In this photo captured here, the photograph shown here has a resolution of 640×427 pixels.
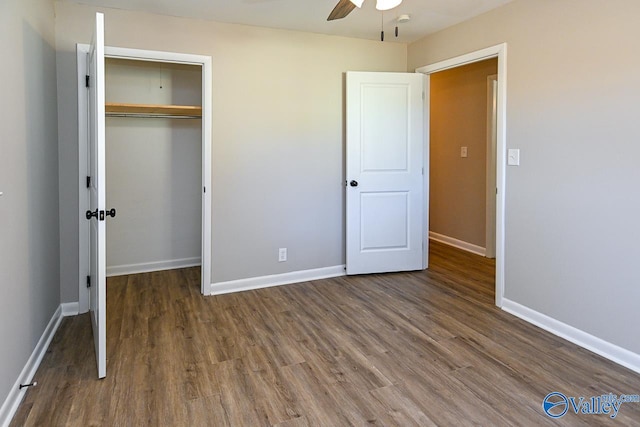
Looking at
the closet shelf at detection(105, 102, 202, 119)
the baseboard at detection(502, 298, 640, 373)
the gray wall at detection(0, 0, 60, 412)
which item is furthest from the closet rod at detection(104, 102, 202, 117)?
the baseboard at detection(502, 298, 640, 373)

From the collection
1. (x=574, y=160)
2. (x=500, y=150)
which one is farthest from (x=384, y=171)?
(x=574, y=160)

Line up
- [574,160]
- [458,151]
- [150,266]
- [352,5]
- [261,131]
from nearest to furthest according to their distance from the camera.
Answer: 1. [352,5]
2. [574,160]
3. [261,131]
4. [150,266]
5. [458,151]

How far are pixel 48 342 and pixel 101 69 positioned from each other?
69.0 inches

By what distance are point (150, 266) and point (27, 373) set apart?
85.9 inches

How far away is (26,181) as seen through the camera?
2209 millimetres

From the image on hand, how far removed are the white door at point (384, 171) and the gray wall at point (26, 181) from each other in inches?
94.0

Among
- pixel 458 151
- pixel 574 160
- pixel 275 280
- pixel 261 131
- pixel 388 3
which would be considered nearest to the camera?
pixel 388 3

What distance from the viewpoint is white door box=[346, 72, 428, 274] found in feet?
12.8

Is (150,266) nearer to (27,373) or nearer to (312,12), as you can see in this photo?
(27,373)

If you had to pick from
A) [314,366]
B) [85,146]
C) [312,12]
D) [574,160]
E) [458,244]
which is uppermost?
[312,12]

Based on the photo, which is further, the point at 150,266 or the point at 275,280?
the point at 150,266

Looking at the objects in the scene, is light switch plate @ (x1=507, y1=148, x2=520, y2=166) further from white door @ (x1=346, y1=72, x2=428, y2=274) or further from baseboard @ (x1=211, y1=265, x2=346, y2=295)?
baseboard @ (x1=211, y1=265, x2=346, y2=295)

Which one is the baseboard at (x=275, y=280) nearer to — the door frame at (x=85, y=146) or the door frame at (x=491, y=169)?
the door frame at (x=85, y=146)

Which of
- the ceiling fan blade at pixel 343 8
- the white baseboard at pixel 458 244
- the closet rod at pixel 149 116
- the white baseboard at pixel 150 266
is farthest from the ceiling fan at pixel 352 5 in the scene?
Result: the white baseboard at pixel 458 244
